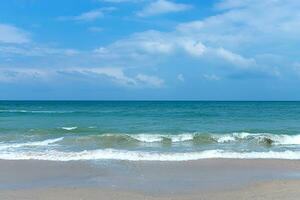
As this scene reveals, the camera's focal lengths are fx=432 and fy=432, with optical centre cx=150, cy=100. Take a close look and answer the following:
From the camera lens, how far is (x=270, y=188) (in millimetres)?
10914

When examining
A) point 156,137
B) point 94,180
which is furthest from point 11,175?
point 156,137

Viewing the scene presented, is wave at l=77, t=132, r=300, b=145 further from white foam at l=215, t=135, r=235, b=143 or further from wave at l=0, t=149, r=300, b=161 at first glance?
wave at l=0, t=149, r=300, b=161

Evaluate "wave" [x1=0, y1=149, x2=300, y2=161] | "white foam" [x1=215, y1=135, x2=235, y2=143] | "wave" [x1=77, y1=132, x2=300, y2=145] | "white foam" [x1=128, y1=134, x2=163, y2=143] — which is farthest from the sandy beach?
"white foam" [x1=128, y1=134, x2=163, y2=143]

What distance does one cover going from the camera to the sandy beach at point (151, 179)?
34.0 ft

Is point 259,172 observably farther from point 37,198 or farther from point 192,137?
point 192,137

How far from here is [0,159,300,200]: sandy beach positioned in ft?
34.0

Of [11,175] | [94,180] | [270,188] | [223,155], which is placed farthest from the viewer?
[223,155]

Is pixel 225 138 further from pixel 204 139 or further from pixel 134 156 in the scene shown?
pixel 134 156

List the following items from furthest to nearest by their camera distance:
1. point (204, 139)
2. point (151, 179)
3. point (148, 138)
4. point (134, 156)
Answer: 1. point (148, 138)
2. point (204, 139)
3. point (134, 156)
4. point (151, 179)

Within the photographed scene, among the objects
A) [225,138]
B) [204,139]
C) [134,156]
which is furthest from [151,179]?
[225,138]

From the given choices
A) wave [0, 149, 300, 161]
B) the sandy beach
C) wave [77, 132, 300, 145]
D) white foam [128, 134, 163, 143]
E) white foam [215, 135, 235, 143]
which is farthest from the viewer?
white foam [215, 135, 235, 143]

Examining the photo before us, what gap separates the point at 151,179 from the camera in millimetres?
12258

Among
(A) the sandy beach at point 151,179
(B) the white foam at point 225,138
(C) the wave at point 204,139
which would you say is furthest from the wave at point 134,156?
(B) the white foam at point 225,138

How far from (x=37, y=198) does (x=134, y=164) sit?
212 inches
